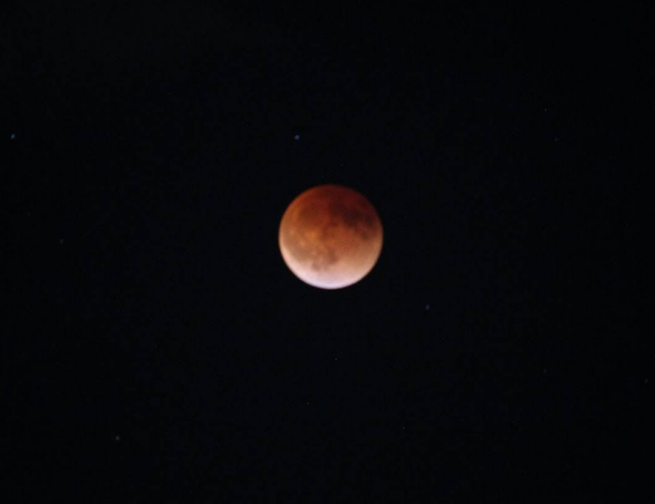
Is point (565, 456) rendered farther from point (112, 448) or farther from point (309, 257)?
point (112, 448)

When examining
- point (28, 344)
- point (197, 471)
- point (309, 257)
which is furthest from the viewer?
point (197, 471)

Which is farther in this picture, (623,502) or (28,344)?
(623,502)

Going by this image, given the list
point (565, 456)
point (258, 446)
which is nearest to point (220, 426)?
point (258, 446)

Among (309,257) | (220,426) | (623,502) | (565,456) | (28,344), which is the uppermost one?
(28,344)

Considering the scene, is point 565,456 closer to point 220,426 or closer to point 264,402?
point 264,402

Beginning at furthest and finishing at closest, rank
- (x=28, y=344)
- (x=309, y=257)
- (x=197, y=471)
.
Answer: (x=197, y=471)
(x=28, y=344)
(x=309, y=257)

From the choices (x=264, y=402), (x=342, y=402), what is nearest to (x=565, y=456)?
(x=342, y=402)

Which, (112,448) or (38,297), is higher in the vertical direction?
(38,297)
